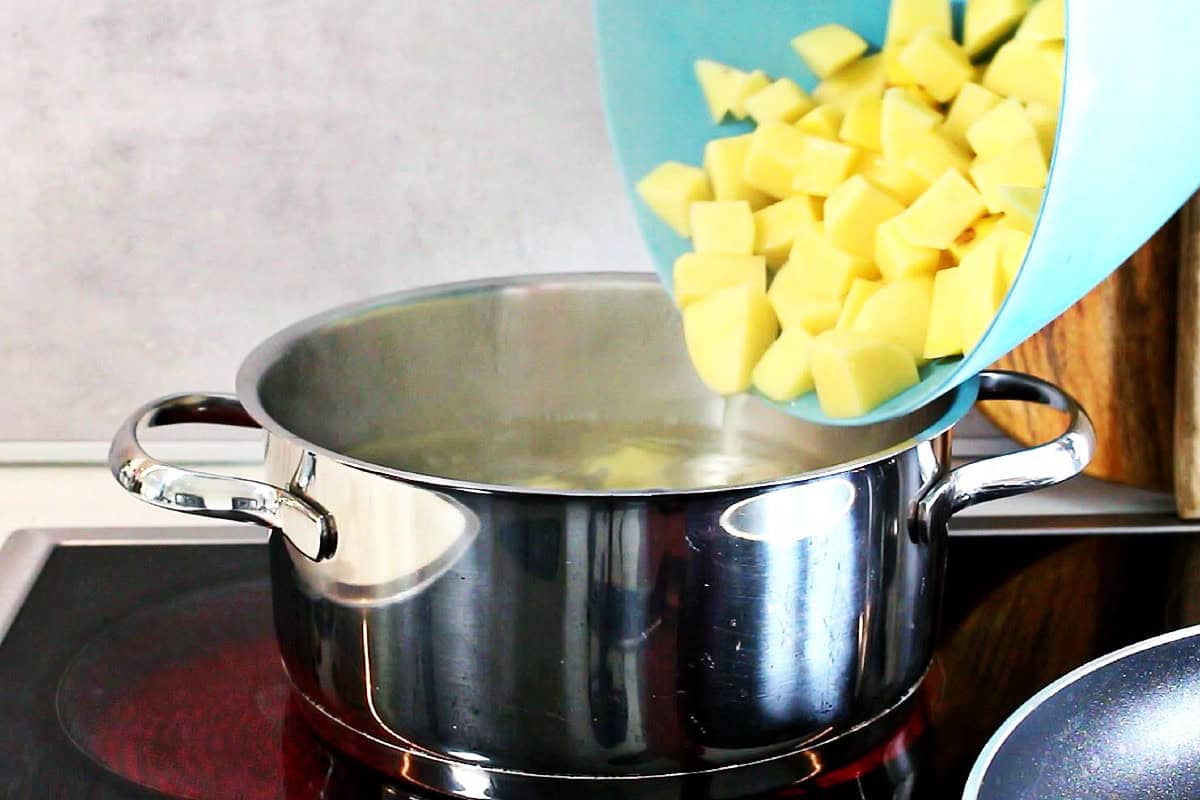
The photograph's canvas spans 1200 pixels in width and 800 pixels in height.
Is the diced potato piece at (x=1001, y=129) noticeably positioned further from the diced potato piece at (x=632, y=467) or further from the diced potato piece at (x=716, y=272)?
the diced potato piece at (x=632, y=467)

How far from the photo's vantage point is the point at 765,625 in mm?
607

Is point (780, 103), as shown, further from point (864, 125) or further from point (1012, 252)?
point (1012, 252)

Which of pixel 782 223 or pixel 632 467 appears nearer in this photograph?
pixel 782 223

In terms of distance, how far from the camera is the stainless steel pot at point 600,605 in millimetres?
585

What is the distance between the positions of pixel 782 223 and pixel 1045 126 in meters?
0.15

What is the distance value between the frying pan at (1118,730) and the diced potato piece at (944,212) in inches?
8.1

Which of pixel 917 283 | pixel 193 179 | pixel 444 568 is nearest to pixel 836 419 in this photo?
pixel 917 283

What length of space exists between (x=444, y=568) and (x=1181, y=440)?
0.51 metres

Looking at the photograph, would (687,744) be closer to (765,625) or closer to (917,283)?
(765,625)

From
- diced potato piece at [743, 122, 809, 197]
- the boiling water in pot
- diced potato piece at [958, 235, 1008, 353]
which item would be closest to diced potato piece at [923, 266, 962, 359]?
diced potato piece at [958, 235, 1008, 353]

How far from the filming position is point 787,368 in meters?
0.72

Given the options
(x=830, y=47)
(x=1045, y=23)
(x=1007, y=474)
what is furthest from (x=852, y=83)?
(x=1007, y=474)

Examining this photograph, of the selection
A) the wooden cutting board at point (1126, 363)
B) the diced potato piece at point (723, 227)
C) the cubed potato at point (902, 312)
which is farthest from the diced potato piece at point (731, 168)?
the wooden cutting board at point (1126, 363)

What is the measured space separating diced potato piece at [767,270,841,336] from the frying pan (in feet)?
0.67
